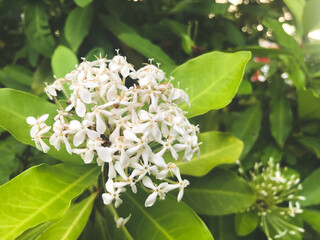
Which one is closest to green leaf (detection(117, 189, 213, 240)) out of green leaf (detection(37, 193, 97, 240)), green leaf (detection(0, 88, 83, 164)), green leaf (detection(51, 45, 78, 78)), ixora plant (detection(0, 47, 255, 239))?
ixora plant (detection(0, 47, 255, 239))

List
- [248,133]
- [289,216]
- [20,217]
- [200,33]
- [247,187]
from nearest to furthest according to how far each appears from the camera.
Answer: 1. [20,217]
2. [247,187]
3. [289,216]
4. [248,133]
5. [200,33]

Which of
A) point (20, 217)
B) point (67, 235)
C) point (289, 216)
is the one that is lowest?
point (289, 216)

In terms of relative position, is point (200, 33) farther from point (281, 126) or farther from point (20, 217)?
point (20, 217)

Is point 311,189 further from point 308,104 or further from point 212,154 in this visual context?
point 212,154

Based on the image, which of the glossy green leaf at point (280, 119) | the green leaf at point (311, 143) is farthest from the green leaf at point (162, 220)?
the green leaf at point (311, 143)

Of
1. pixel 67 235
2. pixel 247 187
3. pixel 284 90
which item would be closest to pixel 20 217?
pixel 67 235

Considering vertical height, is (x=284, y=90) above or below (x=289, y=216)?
above
